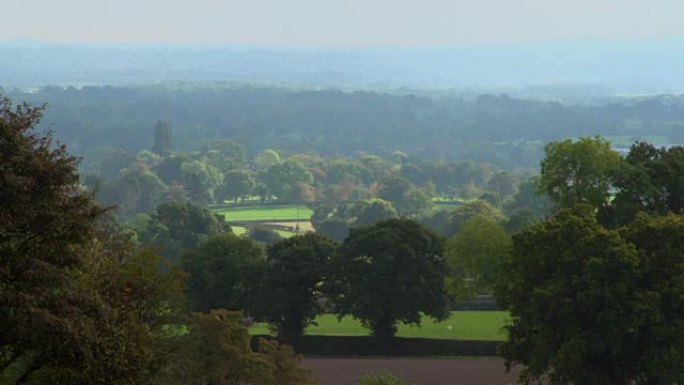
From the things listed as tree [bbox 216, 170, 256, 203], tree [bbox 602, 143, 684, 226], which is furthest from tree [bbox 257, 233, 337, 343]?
tree [bbox 216, 170, 256, 203]

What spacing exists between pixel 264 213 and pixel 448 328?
88.4 m

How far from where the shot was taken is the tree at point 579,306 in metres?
37.2

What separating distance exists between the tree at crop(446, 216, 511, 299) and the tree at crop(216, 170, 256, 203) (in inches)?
4083

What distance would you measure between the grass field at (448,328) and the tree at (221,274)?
177 inches

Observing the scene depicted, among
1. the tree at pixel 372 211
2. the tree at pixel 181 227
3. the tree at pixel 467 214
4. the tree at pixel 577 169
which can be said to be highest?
the tree at pixel 577 169

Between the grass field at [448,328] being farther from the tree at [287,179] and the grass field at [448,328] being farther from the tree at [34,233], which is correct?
the tree at [287,179]

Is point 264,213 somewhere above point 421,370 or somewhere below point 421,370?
below

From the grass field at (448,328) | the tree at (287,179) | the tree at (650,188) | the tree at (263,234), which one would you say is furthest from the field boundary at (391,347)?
the tree at (287,179)

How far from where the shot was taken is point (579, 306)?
3806 centimetres

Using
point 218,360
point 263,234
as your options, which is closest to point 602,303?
point 218,360

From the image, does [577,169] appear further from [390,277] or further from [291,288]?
[291,288]

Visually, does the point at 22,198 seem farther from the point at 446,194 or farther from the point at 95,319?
the point at 446,194

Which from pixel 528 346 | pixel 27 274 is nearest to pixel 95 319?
pixel 27 274

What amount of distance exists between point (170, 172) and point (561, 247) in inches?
5800
